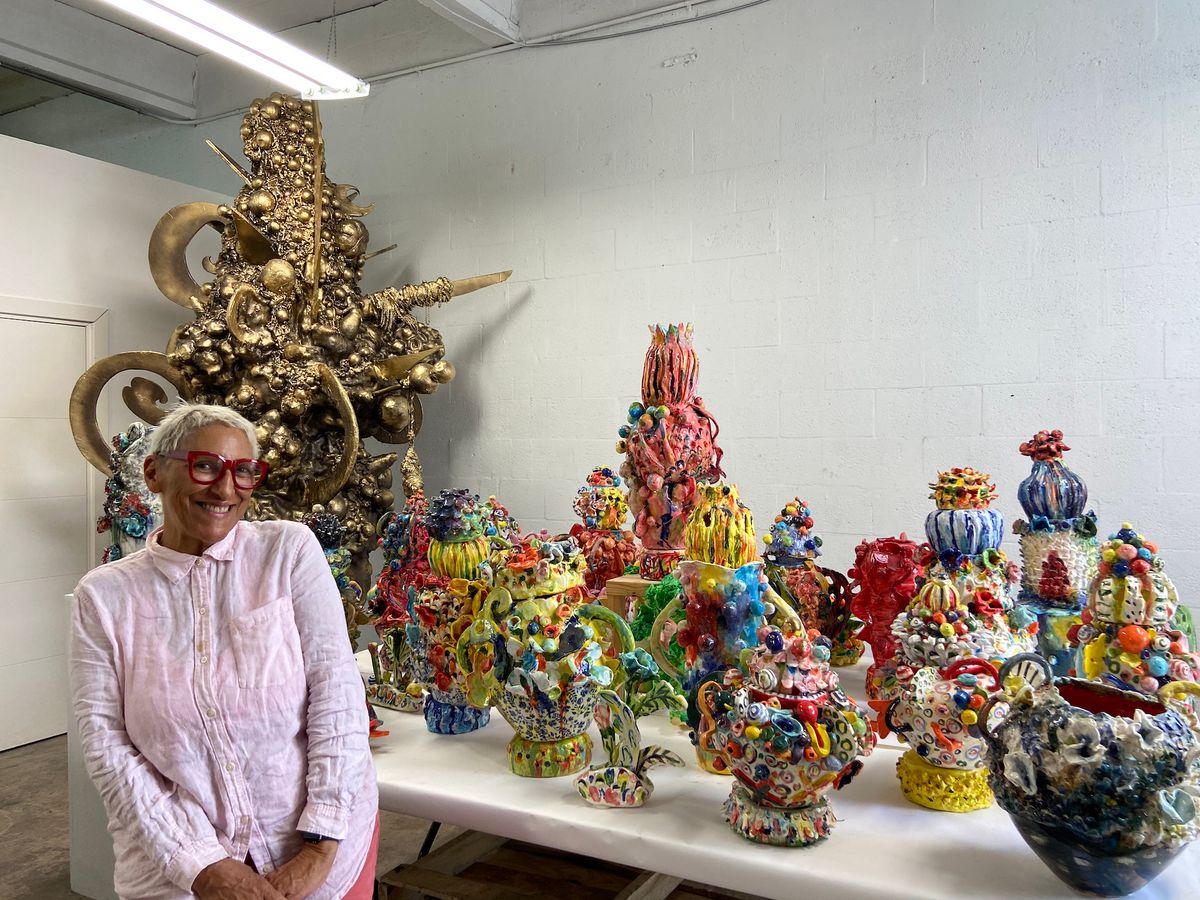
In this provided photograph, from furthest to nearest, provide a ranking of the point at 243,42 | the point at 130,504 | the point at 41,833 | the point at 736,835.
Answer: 1. the point at 41,833
2. the point at 243,42
3. the point at 130,504
4. the point at 736,835

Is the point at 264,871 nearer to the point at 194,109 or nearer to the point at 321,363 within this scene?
the point at 321,363

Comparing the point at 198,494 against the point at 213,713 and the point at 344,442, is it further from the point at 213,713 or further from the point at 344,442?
the point at 344,442

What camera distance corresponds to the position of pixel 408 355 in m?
4.27

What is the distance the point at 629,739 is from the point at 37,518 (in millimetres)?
3994

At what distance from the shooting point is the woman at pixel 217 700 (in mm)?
1501

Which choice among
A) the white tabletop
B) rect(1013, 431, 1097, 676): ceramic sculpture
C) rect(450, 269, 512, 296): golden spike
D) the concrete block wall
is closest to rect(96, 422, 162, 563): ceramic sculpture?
the white tabletop

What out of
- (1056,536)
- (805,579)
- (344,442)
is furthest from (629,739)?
(344,442)

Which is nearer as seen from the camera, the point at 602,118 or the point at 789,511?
the point at 789,511

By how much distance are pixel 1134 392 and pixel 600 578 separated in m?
2.18

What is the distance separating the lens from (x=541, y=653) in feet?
6.46

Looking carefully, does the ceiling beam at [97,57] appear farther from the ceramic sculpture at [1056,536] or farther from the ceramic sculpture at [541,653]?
the ceramic sculpture at [1056,536]

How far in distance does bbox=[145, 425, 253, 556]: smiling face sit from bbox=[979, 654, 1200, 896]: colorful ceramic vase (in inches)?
60.0

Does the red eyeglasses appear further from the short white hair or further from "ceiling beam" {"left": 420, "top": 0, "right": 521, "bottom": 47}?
"ceiling beam" {"left": 420, "top": 0, "right": 521, "bottom": 47}

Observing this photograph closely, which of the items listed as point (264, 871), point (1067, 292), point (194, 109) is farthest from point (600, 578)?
point (194, 109)
